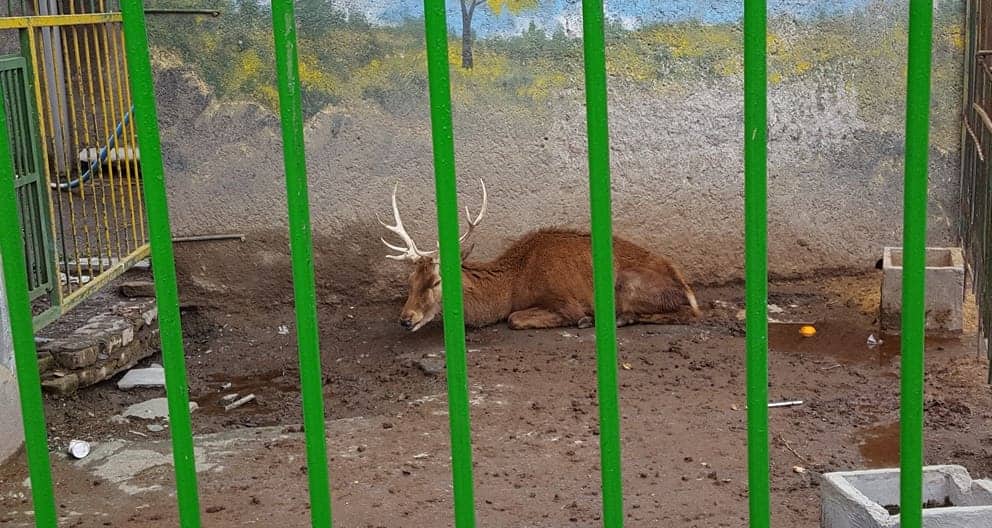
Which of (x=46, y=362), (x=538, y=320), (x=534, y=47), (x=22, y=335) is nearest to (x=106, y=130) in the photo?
(x=46, y=362)

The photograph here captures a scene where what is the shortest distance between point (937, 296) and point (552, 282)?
231cm

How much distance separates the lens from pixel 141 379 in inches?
252

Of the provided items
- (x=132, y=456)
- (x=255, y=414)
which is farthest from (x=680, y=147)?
(x=132, y=456)

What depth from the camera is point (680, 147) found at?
7789 millimetres

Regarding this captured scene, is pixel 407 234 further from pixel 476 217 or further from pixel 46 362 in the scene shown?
pixel 46 362

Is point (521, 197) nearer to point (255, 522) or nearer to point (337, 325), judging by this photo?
point (337, 325)

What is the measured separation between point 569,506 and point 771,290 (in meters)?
3.79

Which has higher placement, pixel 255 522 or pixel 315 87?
pixel 315 87

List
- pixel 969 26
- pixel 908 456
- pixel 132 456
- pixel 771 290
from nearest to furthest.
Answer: pixel 908 456
pixel 132 456
pixel 969 26
pixel 771 290

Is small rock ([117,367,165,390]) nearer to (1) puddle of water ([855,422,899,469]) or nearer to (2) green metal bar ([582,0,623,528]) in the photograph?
(1) puddle of water ([855,422,899,469])

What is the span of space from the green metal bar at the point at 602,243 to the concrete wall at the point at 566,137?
6.01 metres

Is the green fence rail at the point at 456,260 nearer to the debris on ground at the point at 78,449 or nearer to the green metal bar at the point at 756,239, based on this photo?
the green metal bar at the point at 756,239

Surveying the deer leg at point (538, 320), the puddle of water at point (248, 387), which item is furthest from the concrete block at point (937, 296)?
the puddle of water at point (248, 387)

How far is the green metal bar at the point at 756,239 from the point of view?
1.61m
